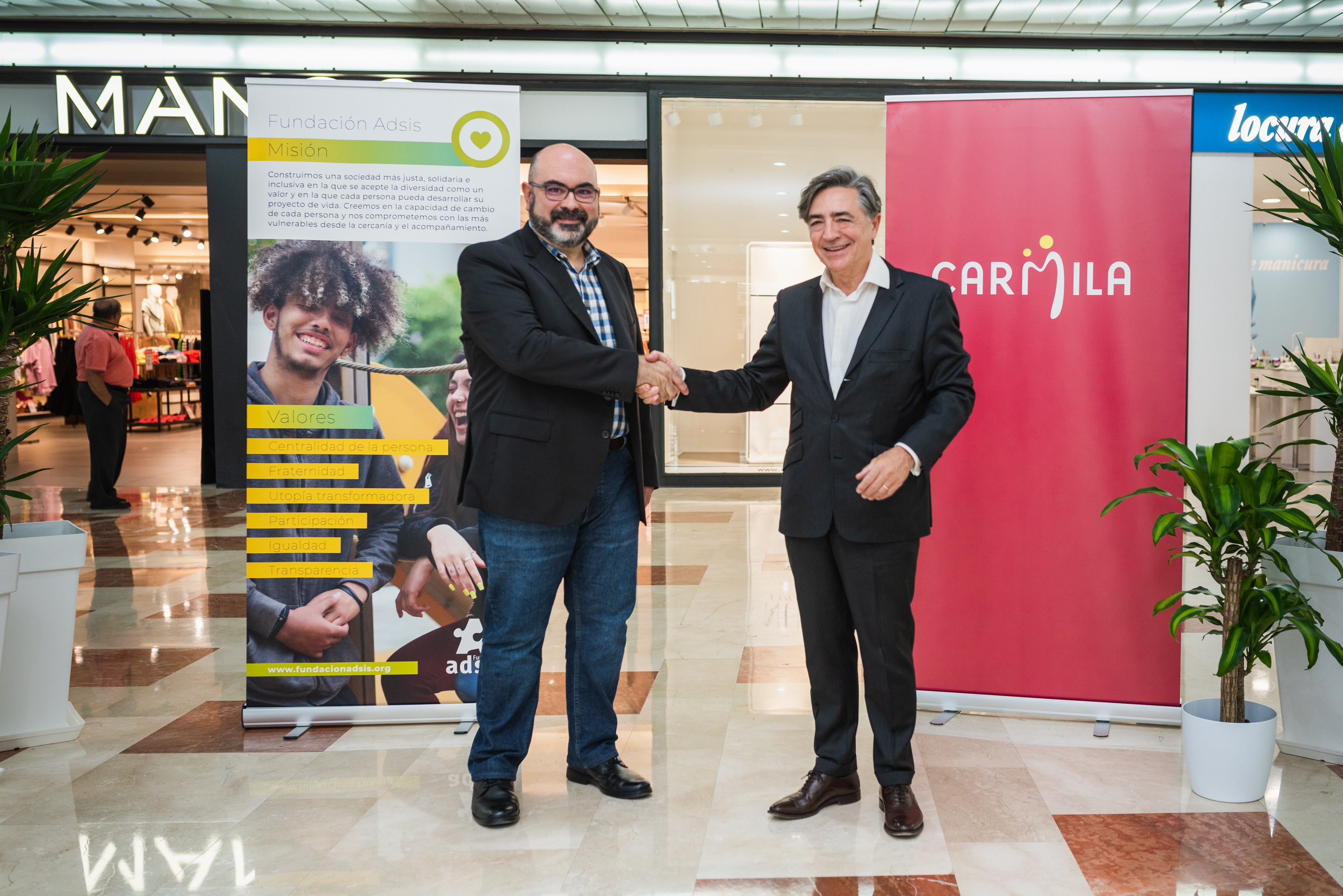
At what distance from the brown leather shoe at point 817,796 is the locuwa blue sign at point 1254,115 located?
738 cm

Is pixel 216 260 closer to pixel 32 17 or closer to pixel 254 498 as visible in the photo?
pixel 32 17

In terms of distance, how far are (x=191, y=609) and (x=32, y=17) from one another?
19.2 feet

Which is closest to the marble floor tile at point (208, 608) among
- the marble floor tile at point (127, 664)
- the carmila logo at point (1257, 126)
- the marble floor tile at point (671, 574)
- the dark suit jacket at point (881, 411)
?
the marble floor tile at point (127, 664)

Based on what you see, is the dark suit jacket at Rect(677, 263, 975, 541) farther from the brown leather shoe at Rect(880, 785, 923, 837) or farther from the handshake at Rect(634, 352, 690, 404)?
the brown leather shoe at Rect(880, 785, 923, 837)

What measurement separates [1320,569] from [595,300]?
2208 millimetres

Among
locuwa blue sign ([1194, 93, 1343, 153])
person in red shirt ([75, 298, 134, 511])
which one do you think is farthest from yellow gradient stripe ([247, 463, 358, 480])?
locuwa blue sign ([1194, 93, 1343, 153])

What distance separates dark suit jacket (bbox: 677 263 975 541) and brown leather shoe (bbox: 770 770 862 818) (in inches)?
24.9

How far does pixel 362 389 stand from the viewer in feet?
10.3

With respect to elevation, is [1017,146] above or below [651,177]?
below

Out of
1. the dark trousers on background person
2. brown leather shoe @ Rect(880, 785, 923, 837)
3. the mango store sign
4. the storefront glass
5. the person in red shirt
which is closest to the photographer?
brown leather shoe @ Rect(880, 785, 923, 837)

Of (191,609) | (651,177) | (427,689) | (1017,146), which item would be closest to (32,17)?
(651,177)

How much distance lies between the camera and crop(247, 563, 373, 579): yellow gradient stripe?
3146mm

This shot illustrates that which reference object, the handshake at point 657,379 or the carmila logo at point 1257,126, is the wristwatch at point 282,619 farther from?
the carmila logo at point 1257,126

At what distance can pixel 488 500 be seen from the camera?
2.49m
